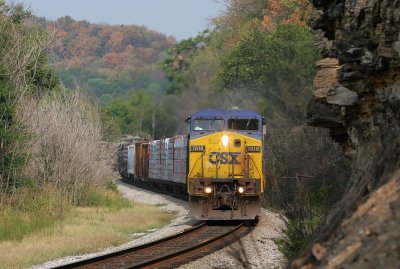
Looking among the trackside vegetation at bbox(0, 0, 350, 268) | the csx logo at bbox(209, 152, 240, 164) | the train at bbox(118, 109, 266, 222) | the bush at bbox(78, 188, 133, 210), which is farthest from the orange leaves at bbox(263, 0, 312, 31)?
the csx logo at bbox(209, 152, 240, 164)

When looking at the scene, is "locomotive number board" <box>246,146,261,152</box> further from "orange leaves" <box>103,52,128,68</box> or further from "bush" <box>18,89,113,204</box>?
"orange leaves" <box>103,52,128,68</box>

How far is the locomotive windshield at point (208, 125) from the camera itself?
2100 centimetres

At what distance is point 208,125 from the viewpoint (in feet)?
69.4

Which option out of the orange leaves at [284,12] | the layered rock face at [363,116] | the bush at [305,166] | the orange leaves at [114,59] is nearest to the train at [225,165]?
the bush at [305,166]

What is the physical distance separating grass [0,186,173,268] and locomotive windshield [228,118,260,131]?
394 cm

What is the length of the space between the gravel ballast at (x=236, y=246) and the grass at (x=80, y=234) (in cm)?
50

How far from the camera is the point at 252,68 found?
4356 cm

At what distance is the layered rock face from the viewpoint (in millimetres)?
4379

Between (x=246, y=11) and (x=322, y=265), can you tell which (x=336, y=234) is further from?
(x=246, y=11)

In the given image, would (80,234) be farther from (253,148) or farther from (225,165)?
(253,148)

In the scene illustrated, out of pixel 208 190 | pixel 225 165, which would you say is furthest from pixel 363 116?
pixel 225 165

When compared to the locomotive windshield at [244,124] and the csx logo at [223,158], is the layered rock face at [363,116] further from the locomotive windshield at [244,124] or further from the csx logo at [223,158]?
the locomotive windshield at [244,124]

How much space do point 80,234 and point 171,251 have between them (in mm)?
4632

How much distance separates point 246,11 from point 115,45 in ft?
388
